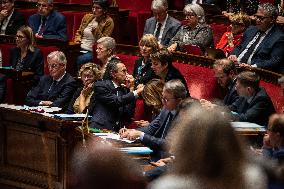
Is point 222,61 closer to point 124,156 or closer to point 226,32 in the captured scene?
point 226,32

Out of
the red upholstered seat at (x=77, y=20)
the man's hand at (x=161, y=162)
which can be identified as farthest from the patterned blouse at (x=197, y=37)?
the man's hand at (x=161, y=162)

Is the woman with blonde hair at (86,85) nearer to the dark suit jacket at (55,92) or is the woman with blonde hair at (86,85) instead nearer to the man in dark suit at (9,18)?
the dark suit jacket at (55,92)

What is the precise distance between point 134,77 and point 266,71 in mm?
1008

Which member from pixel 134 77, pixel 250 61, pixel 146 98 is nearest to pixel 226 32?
pixel 250 61

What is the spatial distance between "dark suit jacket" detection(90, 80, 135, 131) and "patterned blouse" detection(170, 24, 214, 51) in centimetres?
113

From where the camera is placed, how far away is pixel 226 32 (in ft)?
19.6

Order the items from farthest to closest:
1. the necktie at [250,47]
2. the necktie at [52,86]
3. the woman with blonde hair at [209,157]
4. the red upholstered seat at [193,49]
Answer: the red upholstered seat at [193,49] → the necktie at [250,47] → the necktie at [52,86] → the woman with blonde hair at [209,157]

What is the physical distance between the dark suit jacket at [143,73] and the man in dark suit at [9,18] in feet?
6.67

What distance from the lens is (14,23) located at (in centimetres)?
699

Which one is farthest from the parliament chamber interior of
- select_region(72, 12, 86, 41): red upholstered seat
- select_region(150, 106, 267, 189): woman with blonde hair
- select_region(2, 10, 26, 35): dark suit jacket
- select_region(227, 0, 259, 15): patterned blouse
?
select_region(150, 106, 267, 189): woman with blonde hair

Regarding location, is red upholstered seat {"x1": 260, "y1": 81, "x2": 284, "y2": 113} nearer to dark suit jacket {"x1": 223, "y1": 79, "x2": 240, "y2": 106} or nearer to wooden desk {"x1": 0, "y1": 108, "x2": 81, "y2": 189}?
dark suit jacket {"x1": 223, "y1": 79, "x2": 240, "y2": 106}

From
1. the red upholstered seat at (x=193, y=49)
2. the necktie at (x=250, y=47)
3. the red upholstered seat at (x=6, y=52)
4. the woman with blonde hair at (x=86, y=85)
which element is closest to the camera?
the woman with blonde hair at (x=86, y=85)

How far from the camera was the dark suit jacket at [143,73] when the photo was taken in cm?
503

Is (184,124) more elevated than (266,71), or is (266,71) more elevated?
(184,124)
